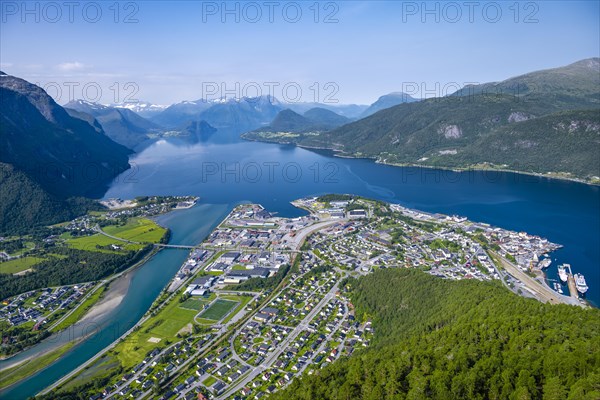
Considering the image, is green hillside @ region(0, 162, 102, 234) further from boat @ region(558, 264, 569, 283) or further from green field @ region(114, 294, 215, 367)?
boat @ region(558, 264, 569, 283)

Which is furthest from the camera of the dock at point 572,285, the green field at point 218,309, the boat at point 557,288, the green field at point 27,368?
the boat at point 557,288

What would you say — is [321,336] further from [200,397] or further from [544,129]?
[544,129]

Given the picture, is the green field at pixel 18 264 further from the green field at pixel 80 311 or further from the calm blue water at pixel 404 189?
the calm blue water at pixel 404 189

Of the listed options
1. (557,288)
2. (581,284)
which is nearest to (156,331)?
(557,288)

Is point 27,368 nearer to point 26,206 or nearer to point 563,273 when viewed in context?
point 26,206

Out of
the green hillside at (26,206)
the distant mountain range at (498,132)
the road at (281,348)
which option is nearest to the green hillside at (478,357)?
the road at (281,348)

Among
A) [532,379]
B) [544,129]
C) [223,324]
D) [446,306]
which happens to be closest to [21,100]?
[223,324]

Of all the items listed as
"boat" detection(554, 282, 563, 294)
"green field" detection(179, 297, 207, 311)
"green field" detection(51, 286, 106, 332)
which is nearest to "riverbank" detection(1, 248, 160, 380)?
"green field" detection(51, 286, 106, 332)

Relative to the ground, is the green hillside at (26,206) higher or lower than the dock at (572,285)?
higher
